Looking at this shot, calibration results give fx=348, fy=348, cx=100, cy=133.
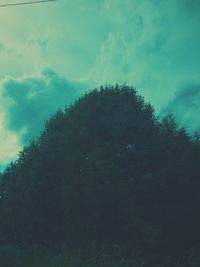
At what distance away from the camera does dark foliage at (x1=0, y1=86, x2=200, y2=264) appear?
22828 millimetres

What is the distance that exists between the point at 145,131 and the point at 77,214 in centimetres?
766

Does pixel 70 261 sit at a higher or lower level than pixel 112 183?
lower

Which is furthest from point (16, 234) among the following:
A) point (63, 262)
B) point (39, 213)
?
point (63, 262)

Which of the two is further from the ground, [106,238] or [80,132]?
[80,132]

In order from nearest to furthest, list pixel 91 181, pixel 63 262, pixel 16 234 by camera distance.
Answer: pixel 63 262, pixel 91 181, pixel 16 234

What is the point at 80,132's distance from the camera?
988 inches

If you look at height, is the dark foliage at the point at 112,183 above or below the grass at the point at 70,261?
above

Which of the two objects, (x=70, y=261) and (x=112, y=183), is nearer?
(x=70, y=261)

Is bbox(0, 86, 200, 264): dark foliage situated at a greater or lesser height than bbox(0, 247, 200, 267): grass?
greater

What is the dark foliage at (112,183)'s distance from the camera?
899 inches

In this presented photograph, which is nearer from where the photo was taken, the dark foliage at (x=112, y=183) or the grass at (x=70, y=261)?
the grass at (x=70, y=261)

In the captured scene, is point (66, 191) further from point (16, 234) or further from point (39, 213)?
point (16, 234)

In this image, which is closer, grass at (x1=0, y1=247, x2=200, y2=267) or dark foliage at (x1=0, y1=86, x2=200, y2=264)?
grass at (x1=0, y1=247, x2=200, y2=267)

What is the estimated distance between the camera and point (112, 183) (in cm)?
2273
